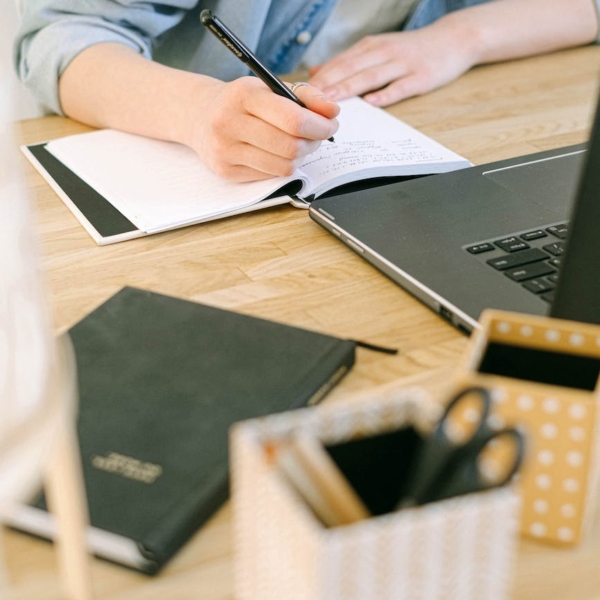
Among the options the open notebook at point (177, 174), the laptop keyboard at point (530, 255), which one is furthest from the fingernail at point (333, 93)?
the laptop keyboard at point (530, 255)

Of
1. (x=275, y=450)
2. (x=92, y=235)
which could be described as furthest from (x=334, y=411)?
(x=92, y=235)

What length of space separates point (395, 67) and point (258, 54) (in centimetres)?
33

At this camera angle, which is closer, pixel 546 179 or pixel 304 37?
pixel 546 179

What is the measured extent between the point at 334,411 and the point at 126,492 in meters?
0.17

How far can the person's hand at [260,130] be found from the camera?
3.19ft

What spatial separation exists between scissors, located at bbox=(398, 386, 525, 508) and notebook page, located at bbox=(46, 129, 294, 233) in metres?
0.57

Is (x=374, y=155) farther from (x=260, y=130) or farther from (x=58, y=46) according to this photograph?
(x=58, y=46)

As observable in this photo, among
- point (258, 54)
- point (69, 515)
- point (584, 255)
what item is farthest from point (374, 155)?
point (69, 515)

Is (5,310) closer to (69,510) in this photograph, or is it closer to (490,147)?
(69,510)

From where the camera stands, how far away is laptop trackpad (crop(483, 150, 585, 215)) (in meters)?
0.95

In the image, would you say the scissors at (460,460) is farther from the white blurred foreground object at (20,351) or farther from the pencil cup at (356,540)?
the white blurred foreground object at (20,351)

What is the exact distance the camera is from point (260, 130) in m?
0.99

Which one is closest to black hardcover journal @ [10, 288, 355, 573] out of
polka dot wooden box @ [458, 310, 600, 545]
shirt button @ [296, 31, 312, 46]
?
polka dot wooden box @ [458, 310, 600, 545]

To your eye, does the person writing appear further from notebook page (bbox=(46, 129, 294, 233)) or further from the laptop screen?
the laptop screen
